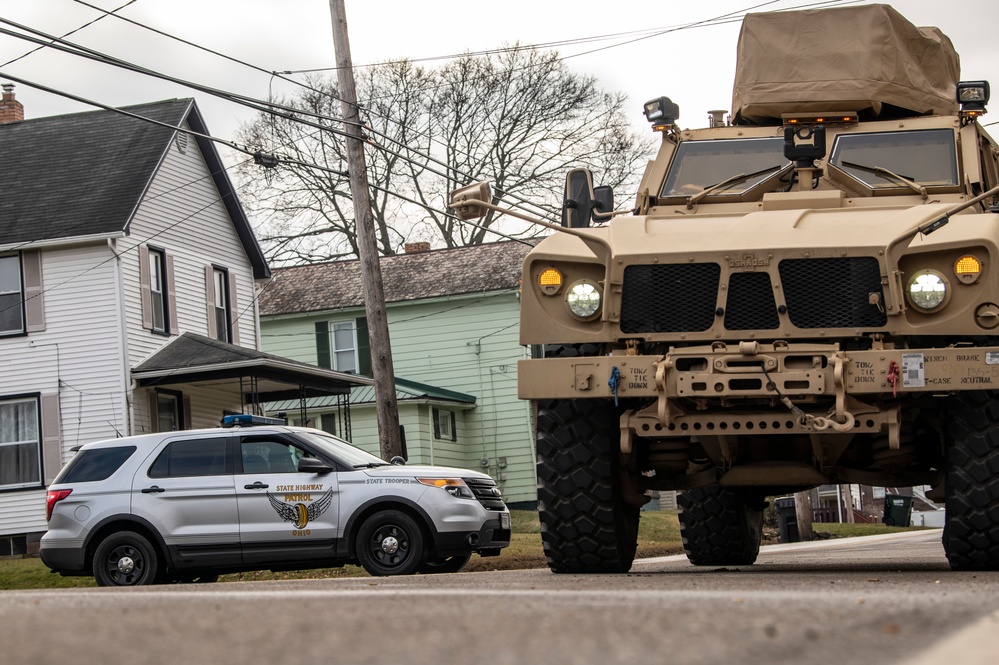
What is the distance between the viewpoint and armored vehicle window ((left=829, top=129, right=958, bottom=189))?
9.82m

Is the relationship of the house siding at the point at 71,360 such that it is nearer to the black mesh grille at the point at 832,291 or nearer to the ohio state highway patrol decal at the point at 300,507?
the ohio state highway patrol decal at the point at 300,507

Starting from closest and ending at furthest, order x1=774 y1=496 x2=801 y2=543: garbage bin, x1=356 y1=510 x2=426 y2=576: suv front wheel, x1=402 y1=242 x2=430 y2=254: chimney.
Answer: x1=356 y1=510 x2=426 y2=576: suv front wheel → x1=774 y1=496 x2=801 y2=543: garbage bin → x1=402 y1=242 x2=430 y2=254: chimney

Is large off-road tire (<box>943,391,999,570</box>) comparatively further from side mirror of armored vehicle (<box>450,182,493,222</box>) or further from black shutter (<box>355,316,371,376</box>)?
black shutter (<box>355,316,371,376</box>)

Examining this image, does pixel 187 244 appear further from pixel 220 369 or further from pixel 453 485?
pixel 453 485

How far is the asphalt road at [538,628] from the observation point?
4.09 meters

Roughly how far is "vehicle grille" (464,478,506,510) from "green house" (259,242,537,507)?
20.1 metres

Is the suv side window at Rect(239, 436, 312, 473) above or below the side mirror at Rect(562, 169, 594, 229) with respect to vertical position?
below

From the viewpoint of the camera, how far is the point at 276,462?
1446cm

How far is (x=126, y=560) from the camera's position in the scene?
563 inches

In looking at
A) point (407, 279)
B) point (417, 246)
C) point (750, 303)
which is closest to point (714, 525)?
point (750, 303)

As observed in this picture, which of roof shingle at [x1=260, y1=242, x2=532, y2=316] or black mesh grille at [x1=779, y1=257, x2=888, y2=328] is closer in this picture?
black mesh grille at [x1=779, y1=257, x2=888, y2=328]

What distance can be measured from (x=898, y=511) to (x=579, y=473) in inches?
1137

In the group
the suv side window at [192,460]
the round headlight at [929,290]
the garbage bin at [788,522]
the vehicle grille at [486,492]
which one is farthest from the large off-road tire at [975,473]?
the garbage bin at [788,522]

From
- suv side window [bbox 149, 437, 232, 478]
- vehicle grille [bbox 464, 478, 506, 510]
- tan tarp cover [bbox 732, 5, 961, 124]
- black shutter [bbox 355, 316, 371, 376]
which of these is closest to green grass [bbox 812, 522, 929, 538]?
black shutter [bbox 355, 316, 371, 376]
